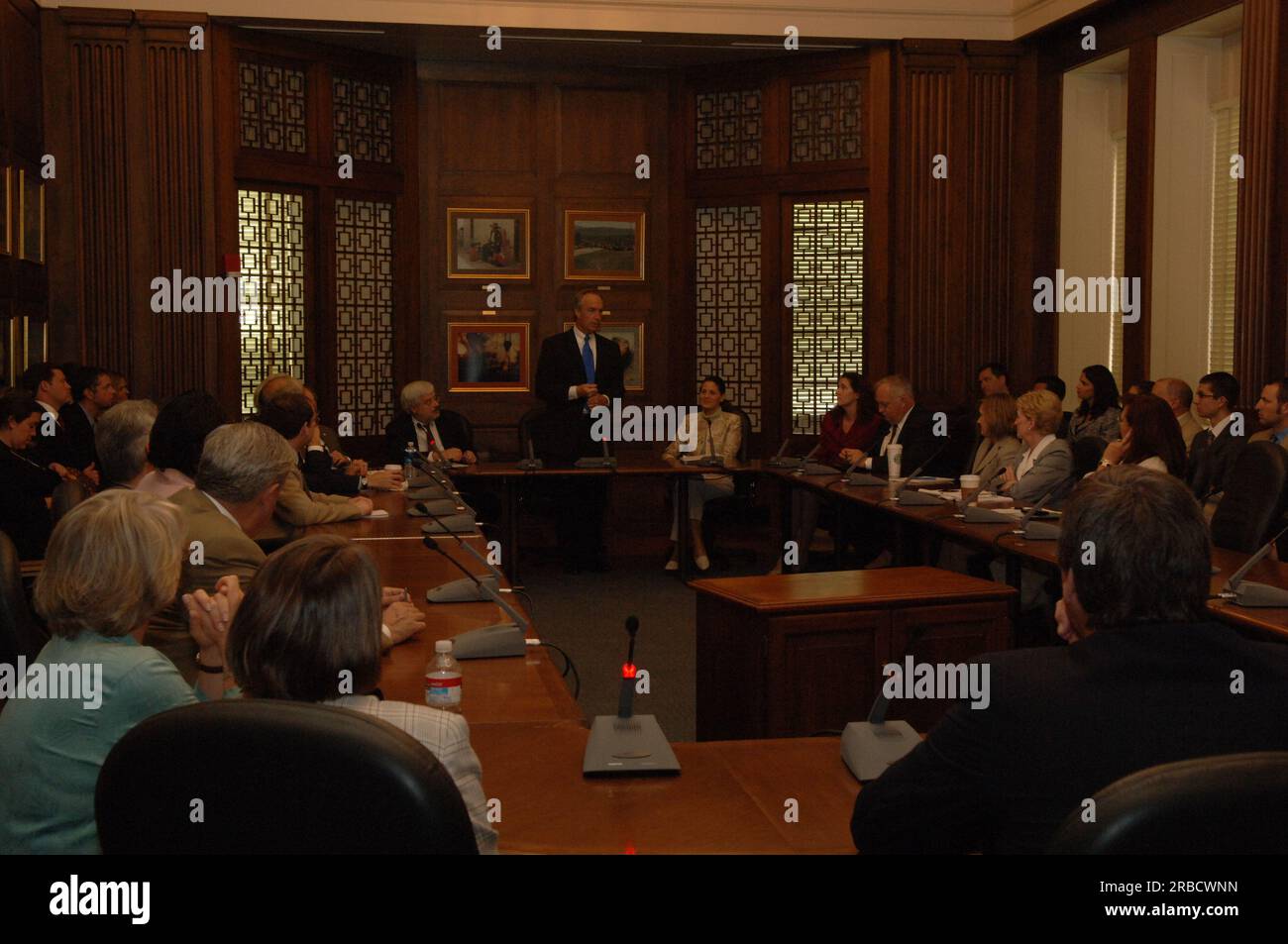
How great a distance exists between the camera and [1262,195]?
711cm

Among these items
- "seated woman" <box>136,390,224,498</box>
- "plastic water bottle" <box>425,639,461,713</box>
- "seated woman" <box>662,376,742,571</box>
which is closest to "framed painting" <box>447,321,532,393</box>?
"seated woman" <box>662,376,742,571</box>

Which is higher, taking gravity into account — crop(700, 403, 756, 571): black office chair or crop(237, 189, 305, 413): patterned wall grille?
crop(237, 189, 305, 413): patterned wall grille

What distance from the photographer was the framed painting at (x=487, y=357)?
412 inches

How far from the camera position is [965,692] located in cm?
179

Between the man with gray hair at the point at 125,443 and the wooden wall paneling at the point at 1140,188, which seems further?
the wooden wall paneling at the point at 1140,188

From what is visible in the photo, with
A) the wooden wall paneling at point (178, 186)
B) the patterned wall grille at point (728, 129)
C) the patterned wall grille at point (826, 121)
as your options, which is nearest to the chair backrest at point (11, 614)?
the wooden wall paneling at point (178, 186)

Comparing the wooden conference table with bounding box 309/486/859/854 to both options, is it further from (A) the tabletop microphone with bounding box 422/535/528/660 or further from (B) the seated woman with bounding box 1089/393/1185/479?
(B) the seated woman with bounding box 1089/393/1185/479

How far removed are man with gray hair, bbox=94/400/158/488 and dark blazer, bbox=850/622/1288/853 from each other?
337 centimetres

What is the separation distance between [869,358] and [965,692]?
326 inches

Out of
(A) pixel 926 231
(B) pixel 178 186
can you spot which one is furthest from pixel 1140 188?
(B) pixel 178 186

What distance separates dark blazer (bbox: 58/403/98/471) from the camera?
7531mm

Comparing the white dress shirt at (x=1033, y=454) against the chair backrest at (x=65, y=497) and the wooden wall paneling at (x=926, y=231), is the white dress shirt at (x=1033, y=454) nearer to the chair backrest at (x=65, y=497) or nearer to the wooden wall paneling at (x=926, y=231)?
the wooden wall paneling at (x=926, y=231)

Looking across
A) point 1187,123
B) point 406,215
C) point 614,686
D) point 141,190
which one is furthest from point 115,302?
point 1187,123

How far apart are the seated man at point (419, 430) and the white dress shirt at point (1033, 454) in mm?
3659
